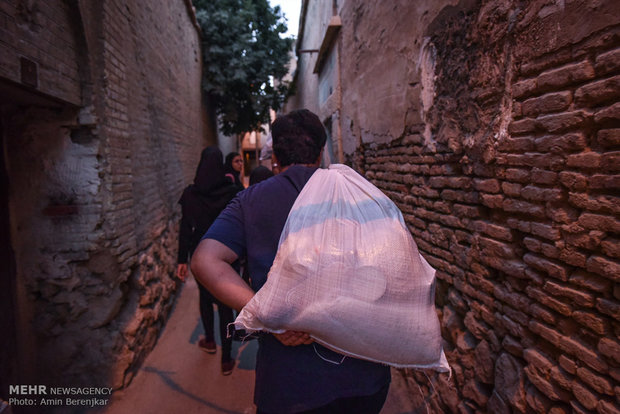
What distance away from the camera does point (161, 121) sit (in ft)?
14.7

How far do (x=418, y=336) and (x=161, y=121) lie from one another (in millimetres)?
4311

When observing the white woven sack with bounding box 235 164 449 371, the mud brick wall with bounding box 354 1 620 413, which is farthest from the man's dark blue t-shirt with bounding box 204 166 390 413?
the mud brick wall with bounding box 354 1 620 413

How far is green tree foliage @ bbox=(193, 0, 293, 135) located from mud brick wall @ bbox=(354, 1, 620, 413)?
7798mm

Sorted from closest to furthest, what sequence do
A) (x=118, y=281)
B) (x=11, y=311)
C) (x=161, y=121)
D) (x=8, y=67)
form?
(x=8, y=67), (x=11, y=311), (x=118, y=281), (x=161, y=121)

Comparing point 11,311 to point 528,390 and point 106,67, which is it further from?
point 528,390

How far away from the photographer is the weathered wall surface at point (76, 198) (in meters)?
2.39

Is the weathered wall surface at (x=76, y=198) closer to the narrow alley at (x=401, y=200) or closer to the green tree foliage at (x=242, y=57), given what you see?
the narrow alley at (x=401, y=200)

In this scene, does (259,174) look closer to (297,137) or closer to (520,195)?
(297,137)

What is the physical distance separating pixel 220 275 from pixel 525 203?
133 centimetres

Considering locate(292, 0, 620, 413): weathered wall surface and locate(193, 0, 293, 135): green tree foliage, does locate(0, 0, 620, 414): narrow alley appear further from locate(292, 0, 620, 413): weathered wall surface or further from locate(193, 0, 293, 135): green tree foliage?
locate(193, 0, 293, 135): green tree foliage

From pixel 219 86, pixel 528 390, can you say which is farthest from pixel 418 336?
pixel 219 86

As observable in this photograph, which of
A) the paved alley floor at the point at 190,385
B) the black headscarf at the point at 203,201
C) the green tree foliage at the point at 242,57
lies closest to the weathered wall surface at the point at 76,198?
the paved alley floor at the point at 190,385

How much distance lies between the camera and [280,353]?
3.88 feet

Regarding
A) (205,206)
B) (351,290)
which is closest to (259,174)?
(205,206)
